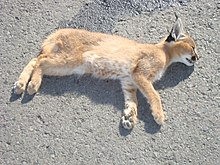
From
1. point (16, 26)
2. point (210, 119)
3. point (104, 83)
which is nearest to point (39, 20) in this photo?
point (16, 26)

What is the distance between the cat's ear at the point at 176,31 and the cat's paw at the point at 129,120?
94cm

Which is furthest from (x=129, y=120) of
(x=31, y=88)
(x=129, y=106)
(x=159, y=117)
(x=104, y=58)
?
(x=31, y=88)

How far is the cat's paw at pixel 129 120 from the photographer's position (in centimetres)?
449

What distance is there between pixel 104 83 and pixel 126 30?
0.72 m

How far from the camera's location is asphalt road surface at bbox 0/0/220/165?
4367 millimetres

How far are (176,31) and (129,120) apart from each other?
1.06m

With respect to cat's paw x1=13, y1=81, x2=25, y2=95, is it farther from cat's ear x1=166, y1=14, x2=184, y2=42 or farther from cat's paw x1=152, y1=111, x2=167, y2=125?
cat's ear x1=166, y1=14, x2=184, y2=42

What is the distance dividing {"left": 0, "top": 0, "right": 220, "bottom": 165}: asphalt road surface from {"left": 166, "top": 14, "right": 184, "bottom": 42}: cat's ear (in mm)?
228

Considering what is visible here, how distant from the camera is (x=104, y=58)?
4.93 metres

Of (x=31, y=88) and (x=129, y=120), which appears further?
(x=31, y=88)

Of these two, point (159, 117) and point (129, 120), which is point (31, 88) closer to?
point (129, 120)

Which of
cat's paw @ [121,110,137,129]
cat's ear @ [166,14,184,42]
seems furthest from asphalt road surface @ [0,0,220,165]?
cat's ear @ [166,14,184,42]

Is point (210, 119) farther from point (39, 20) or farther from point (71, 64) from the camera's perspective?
point (39, 20)

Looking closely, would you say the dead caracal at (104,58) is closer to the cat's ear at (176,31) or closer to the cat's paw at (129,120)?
the cat's ear at (176,31)
